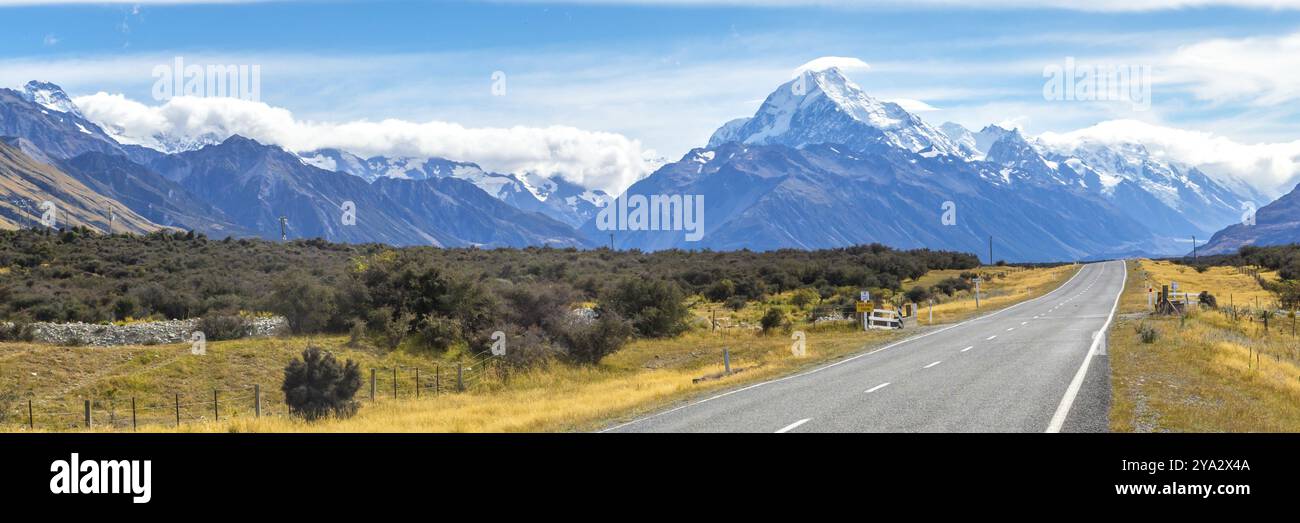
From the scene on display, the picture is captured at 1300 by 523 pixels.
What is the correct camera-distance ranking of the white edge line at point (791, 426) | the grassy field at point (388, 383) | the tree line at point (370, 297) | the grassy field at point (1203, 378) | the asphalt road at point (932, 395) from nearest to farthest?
the white edge line at point (791, 426)
the grassy field at point (1203, 378)
the asphalt road at point (932, 395)
the grassy field at point (388, 383)
the tree line at point (370, 297)

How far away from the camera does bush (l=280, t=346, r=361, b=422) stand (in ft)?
76.1

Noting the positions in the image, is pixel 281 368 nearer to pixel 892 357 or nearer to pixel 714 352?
pixel 714 352

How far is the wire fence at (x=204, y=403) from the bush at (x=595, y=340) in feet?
9.17

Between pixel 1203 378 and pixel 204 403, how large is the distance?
24.8 metres

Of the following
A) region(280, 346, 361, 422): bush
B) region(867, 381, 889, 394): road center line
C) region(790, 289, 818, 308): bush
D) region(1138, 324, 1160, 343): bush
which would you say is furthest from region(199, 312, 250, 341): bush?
region(790, 289, 818, 308): bush

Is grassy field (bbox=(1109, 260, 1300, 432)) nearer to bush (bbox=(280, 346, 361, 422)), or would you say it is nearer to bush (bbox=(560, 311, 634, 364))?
bush (bbox=(560, 311, 634, 364))

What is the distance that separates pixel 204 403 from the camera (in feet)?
88.7

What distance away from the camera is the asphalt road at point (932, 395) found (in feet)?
42.3

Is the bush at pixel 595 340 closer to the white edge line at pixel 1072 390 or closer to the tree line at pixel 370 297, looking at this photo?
the tree line at pixel 370 297

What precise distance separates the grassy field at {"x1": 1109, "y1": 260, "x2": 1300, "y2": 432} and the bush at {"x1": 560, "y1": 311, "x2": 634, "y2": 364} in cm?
1599

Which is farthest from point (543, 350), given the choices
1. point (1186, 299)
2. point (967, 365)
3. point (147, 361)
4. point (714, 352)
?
point (1186, 299)

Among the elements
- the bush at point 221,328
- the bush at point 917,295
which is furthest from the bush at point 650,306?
the bush at point 917,295

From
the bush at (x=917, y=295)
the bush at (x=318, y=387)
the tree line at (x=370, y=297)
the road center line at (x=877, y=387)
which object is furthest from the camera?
the bush at (x=917, y=295)

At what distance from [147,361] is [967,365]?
2450cm
